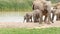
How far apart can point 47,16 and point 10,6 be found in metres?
26.3

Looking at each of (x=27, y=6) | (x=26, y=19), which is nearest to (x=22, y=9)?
(x=27, y=6)

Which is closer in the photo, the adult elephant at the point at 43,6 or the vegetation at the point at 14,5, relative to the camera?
the adult elephant at the point at 43,6

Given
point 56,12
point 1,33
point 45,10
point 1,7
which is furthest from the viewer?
point 1,7

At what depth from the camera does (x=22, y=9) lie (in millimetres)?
42875

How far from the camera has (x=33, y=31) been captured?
44.2 ft

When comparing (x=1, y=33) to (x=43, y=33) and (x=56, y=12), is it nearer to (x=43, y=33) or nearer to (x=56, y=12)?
(x=43, y=33)

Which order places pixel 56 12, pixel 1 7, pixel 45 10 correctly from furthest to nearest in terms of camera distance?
pixel 1 7, pixel 56 12, pixel 45 10

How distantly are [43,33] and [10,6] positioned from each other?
3038cm

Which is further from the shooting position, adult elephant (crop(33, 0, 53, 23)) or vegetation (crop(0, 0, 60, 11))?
vegetation (crop(0, 0, 60, 11))

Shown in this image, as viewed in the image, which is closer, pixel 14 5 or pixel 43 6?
pixel 43 6

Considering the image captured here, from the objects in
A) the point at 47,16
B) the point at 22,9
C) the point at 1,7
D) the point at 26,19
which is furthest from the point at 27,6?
the point at 47,16

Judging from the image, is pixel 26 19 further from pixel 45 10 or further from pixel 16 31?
pixel 16 31

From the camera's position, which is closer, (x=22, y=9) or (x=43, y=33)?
(x=43, y=33)

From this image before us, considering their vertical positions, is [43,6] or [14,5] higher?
[43,6]
